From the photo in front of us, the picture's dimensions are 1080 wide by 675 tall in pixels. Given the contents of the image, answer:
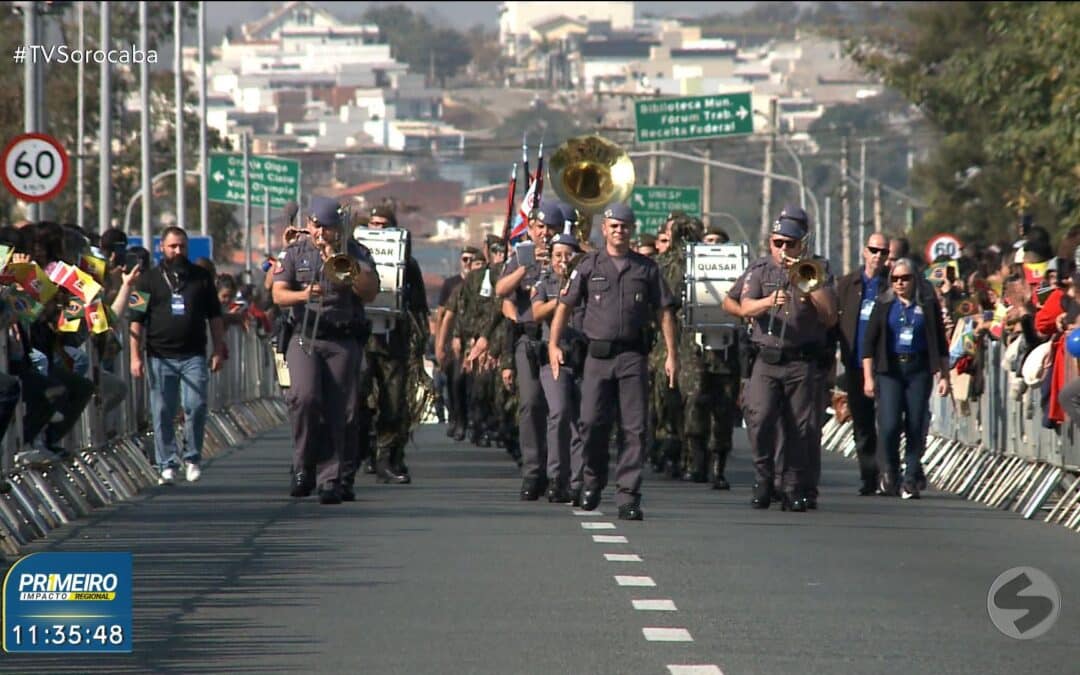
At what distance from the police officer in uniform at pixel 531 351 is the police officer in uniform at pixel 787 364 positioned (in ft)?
4.99

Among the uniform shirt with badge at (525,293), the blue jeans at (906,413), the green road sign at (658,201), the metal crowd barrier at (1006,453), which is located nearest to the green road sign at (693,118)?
the green road sign at (658,201)

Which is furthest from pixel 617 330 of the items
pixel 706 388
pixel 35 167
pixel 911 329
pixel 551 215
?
pixel 35 167

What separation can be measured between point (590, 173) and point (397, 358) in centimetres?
298

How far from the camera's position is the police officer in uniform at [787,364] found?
1898 centimetres

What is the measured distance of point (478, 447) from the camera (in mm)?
28422

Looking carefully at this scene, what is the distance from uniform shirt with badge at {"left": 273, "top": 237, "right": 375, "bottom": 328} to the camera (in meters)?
18.7

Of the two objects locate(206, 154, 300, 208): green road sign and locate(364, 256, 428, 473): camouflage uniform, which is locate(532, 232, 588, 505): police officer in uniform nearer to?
locate(364, 256, 428, 473): camouflage uniform

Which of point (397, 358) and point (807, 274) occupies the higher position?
point (807, 274)

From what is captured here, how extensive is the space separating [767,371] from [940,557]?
3.69 metres

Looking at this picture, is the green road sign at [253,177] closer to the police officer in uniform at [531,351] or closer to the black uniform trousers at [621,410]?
the police officer in uniform at [531,351]

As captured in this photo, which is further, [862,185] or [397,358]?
[862,185]

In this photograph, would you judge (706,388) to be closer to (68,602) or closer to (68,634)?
(68,634)

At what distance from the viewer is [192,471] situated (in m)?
21.9

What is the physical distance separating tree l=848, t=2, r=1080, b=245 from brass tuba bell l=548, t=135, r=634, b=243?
811cm
